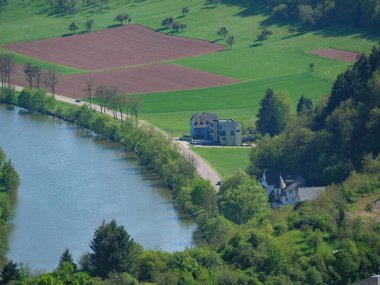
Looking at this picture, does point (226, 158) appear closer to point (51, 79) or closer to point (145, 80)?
point (145, 80)

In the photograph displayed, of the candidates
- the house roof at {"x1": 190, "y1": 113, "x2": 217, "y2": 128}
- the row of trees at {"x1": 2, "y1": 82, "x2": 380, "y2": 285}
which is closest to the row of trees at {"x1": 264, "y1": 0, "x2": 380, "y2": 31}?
the house roof at {"x1": 190, "y1": 113, "x2": 217, "y2": 128}

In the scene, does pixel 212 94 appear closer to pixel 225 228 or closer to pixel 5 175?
pixel 5 175

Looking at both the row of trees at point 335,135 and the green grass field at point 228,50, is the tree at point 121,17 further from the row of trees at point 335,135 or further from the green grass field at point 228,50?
the row of trees at point 335,135

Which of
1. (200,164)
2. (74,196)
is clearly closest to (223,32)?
(200,164)

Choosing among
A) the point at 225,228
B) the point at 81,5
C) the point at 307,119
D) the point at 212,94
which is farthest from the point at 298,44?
the point at 225,228

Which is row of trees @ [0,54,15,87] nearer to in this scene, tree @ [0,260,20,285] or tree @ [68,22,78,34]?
tree @ [68,22,78,34]
